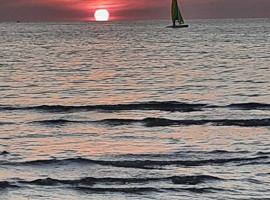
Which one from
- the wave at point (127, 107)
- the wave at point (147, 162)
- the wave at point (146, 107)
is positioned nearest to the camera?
the wave at point (147, 162)

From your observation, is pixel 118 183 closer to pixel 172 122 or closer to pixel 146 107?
pixel 172 122

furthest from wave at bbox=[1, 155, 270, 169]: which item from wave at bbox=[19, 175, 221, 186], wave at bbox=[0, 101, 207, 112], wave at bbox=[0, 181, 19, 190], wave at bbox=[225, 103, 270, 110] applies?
wave at bbox=[0, 101, 207, 112]

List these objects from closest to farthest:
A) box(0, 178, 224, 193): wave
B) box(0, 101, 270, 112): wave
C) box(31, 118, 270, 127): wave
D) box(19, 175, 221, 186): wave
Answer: box(0, 178, 224, 193): wave < box(19, 175, 221, 186): wave < box(31, 118, 270, 127): wave < box(0, 101, 270, 112): wave

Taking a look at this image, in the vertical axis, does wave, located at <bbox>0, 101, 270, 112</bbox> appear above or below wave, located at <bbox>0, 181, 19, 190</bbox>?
below

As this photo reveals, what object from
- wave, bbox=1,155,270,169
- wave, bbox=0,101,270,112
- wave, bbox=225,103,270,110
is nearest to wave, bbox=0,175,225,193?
wave, bbox=1,155,270,169

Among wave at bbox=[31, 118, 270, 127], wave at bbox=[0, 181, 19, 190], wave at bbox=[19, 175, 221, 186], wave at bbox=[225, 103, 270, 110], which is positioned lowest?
wave at bbox=[225, 103, 270, 110]

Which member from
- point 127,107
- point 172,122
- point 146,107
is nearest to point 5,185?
point 172,122

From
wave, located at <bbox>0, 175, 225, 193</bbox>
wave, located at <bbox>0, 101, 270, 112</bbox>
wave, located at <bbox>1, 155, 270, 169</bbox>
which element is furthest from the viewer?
wave, located at <bbox>0, 101, 270, 112</bbox>

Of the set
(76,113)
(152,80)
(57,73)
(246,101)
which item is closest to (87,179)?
(76,113)

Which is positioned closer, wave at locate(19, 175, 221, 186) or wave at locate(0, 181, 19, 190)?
wave at locate(0, 181, 19, 190)

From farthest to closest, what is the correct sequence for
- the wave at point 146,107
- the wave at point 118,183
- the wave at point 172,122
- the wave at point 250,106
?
the wave at point 146,107, the wave at point 250,106, the wave at point 172,122, the wave at point 118,183

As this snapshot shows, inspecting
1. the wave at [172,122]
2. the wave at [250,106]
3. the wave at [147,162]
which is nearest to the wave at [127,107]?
the wave at [250,106]

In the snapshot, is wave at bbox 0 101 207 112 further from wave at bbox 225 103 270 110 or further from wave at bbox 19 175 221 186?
wave at bbox 19 175 221 186

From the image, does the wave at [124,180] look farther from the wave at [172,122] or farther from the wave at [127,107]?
the wave at [127,107]
